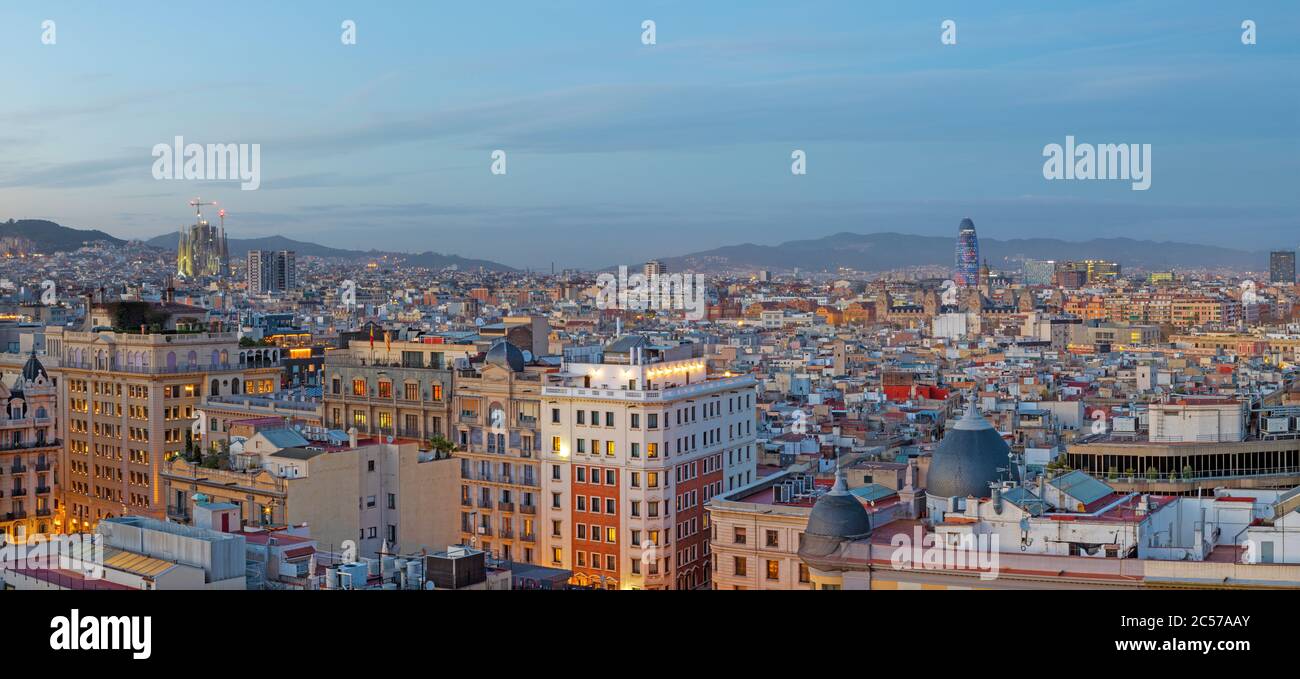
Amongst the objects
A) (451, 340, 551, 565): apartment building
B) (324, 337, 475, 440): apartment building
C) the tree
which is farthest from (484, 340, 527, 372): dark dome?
the tree

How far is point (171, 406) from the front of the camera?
4850 cm

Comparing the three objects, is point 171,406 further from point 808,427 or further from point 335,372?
point 808,427

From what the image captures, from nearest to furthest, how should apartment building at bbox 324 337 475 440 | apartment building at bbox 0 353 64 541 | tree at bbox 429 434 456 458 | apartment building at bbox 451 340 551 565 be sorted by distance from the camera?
apartment building at bbox 451 340 551 565, tree at bbox 429 434 456 458, apartment building at bbox 0 353 64 541, apartment building at bbox 324 337 475 440

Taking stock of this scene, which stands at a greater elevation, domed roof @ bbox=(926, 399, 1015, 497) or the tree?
domed roof @ bbox=(926, 399, 1015, 497)

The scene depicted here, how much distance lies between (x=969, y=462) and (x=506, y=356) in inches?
601

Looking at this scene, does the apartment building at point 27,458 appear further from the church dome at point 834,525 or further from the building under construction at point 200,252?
the building under construction at point 200,252

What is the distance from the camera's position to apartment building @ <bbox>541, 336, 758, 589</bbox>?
119 feet

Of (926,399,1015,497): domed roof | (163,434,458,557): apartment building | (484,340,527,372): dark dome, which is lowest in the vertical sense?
(163,434,458,557): apartment building

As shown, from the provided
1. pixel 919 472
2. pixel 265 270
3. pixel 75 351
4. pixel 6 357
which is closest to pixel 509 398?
pixel 919 472

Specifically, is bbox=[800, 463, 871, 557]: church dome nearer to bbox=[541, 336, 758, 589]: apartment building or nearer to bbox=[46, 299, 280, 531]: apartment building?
bbox=[541, 336, 758, 589]: apartment building

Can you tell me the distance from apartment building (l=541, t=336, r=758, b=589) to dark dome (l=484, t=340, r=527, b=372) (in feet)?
4.80

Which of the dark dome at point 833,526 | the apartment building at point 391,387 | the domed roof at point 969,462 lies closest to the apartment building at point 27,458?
the apartment building at point 391,387

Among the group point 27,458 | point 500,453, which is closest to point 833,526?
point 500,453
